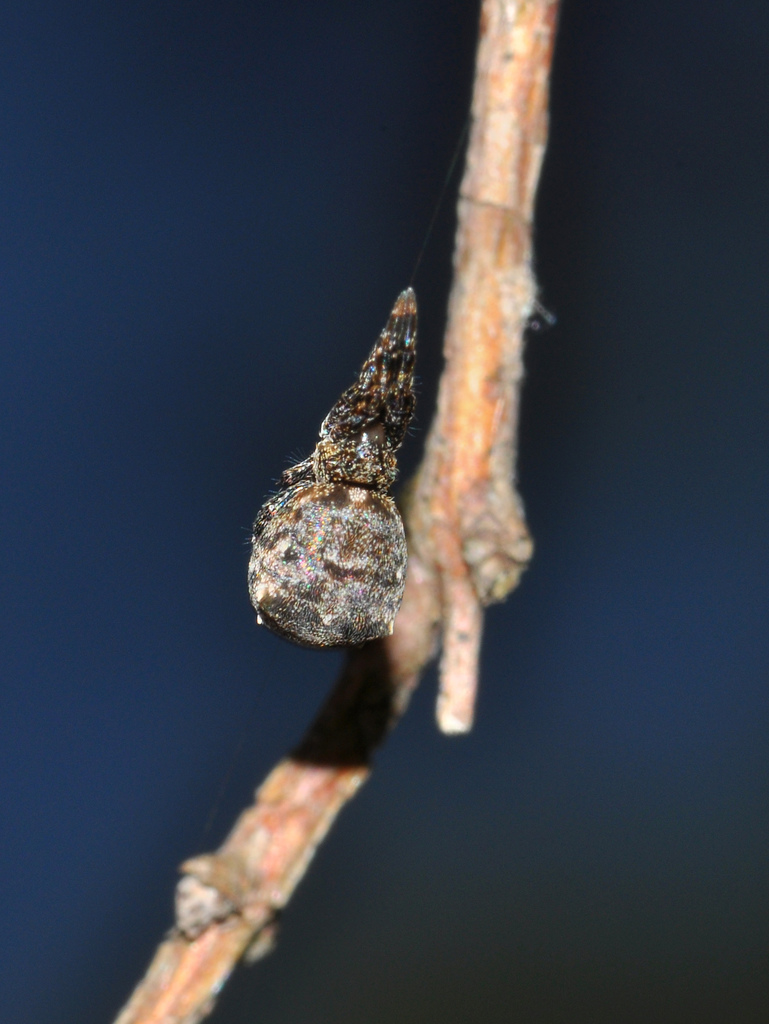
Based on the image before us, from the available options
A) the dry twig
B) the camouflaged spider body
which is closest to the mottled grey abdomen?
the camouflaged spider body

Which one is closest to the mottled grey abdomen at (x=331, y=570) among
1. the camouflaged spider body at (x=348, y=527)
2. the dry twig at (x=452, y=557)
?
the camouflaged spider body at (x=348, y=527)

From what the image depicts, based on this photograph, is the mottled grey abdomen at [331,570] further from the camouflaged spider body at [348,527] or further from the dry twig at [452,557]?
the dry twig at [452,557]

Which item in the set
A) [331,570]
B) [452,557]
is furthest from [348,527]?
[452,557]

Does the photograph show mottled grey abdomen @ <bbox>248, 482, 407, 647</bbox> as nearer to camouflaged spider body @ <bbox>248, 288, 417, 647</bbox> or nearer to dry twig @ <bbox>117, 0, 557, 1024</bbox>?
camouflaged spider body @ <bbox>248, 288, 417, 647</bbox>

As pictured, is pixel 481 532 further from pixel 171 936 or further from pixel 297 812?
pixel 171 936
